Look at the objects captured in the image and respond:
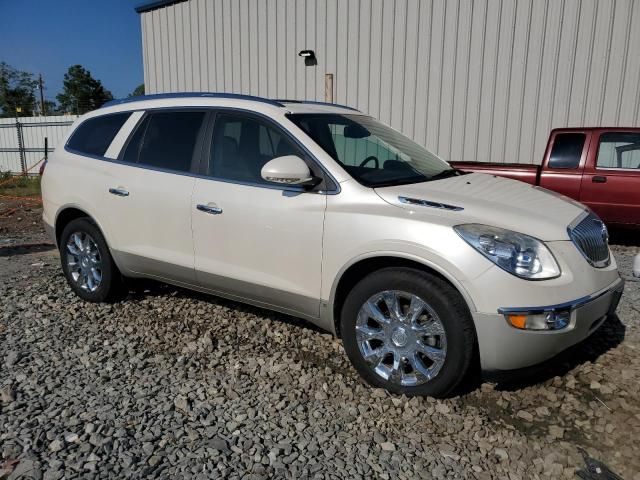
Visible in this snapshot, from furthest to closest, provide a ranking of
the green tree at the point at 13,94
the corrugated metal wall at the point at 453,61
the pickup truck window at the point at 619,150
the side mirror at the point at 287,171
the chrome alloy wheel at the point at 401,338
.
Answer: the green tree at the point at 13,94 → the corrugated metal wall at the point at 453,61 → the pickup truck window at the point at 619,150 → the side mirror at the point at 287,171 → the chrome alloy wheel at the point at 401,338

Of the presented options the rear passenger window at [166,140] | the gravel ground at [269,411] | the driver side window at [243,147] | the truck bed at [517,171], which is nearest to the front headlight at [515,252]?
the gravel ground at [269,411]

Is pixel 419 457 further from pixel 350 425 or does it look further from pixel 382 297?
pixel 382 297

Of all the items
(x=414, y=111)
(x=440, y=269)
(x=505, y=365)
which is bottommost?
(x=505, y=365)

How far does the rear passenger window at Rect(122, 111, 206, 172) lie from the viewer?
385 cm

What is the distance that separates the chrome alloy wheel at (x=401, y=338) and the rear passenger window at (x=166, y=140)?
1787mm

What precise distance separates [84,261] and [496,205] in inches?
140

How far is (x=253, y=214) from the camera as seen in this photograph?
338 cm

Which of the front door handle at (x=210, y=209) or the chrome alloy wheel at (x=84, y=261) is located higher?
the front door handle at (x=210, y=209)

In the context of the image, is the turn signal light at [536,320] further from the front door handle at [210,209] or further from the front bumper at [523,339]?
the front door handle at [210,209]

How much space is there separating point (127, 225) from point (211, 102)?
1.19 metres

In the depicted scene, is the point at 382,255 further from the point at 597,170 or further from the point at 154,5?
the point at 154,5

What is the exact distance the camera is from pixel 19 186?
49.6 feet

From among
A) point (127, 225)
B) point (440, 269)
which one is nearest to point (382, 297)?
point (440, 269)

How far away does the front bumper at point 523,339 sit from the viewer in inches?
103
